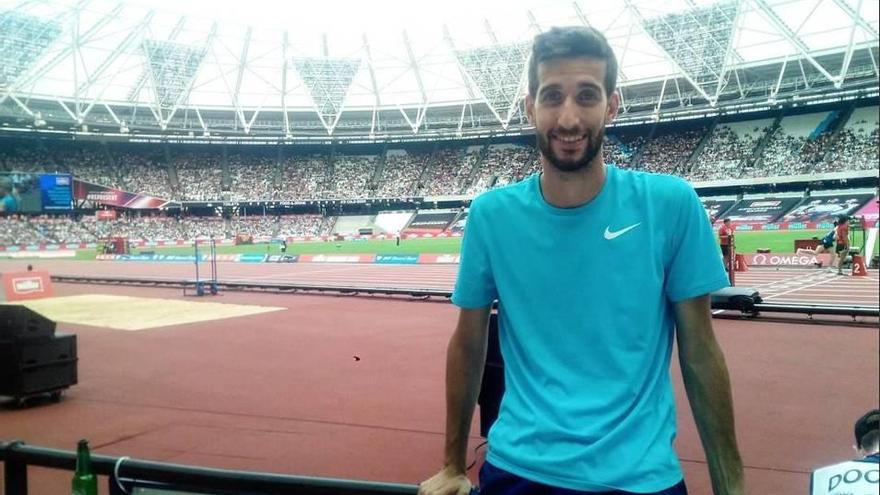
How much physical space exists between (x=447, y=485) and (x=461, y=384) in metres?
0.26

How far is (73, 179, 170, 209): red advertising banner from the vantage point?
723 inches

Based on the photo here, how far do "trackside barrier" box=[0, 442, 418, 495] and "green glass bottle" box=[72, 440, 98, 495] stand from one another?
20mm

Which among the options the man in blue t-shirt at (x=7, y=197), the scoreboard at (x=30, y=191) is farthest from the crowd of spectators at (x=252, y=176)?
the man in blue t-shirt at (x=7, y=197)

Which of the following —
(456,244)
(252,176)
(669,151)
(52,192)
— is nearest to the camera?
(52,192)

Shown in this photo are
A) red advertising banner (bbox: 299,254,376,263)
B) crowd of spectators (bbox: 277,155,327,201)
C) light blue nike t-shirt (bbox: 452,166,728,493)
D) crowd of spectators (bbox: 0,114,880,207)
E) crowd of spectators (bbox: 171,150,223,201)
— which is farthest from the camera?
crowd of spectators (bbox: 277,155,327,201)

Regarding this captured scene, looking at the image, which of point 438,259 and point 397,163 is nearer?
point 438,259

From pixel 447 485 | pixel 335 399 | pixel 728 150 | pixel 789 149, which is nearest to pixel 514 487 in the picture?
pixel 447 485

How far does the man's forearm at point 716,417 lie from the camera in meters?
1.44

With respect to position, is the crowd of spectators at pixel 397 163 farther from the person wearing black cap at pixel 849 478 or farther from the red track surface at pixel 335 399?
the red track surface at pixel 335 399

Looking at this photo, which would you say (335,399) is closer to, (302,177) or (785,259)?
(785,259)

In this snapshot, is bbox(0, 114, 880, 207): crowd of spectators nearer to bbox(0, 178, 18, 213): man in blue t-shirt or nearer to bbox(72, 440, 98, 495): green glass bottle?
bbox(0, 178, 18, 213): man in blue t-shirt

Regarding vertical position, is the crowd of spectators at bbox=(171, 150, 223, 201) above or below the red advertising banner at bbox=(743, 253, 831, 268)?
above

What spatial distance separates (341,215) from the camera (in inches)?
1636

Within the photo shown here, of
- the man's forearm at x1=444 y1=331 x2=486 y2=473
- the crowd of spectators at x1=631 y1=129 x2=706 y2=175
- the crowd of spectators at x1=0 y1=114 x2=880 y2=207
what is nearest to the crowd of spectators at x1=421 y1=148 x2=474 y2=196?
→ the crowd of spectators at x1=0 y1=114 x2=880 y2=207
